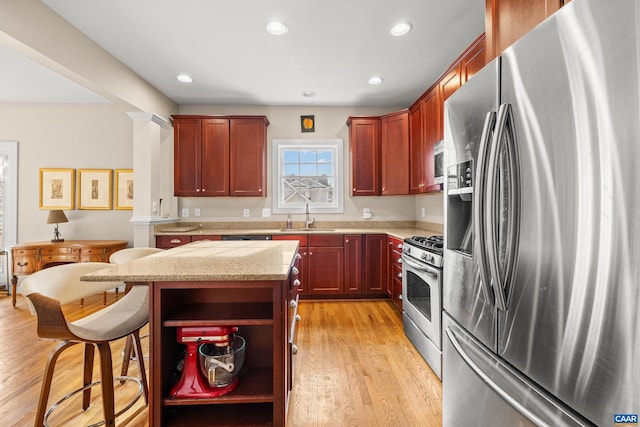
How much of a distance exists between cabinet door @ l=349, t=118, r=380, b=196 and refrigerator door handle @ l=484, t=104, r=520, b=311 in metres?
3.06

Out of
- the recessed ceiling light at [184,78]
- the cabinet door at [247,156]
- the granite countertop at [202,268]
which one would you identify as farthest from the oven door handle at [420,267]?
the recessed ceiling light at [184,78]

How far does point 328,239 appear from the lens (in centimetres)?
372

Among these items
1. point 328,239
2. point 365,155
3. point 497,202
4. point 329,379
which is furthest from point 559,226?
point 365,155

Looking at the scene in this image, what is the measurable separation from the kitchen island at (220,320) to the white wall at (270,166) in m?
2.64

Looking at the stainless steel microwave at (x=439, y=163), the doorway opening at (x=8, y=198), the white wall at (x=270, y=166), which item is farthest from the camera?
the white wall at (x=270, y=166)

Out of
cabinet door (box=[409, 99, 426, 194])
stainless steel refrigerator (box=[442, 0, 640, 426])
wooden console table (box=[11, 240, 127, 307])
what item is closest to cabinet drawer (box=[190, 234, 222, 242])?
wooden console table (box=[11, 240, 127, 307])

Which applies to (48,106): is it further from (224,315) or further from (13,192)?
(224,315)

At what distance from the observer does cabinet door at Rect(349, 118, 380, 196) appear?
398cm

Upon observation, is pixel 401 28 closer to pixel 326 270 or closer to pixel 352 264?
pixel 352 264

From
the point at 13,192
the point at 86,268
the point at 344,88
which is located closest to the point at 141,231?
the point at 86,268

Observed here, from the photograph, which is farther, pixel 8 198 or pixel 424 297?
pixel 8 198

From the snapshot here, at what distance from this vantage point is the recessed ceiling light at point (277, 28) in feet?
7.82

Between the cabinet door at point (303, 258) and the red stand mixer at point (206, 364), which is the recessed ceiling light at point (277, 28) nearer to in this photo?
the cabinet door at point (303, 258)

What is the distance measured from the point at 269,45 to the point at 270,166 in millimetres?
1805
